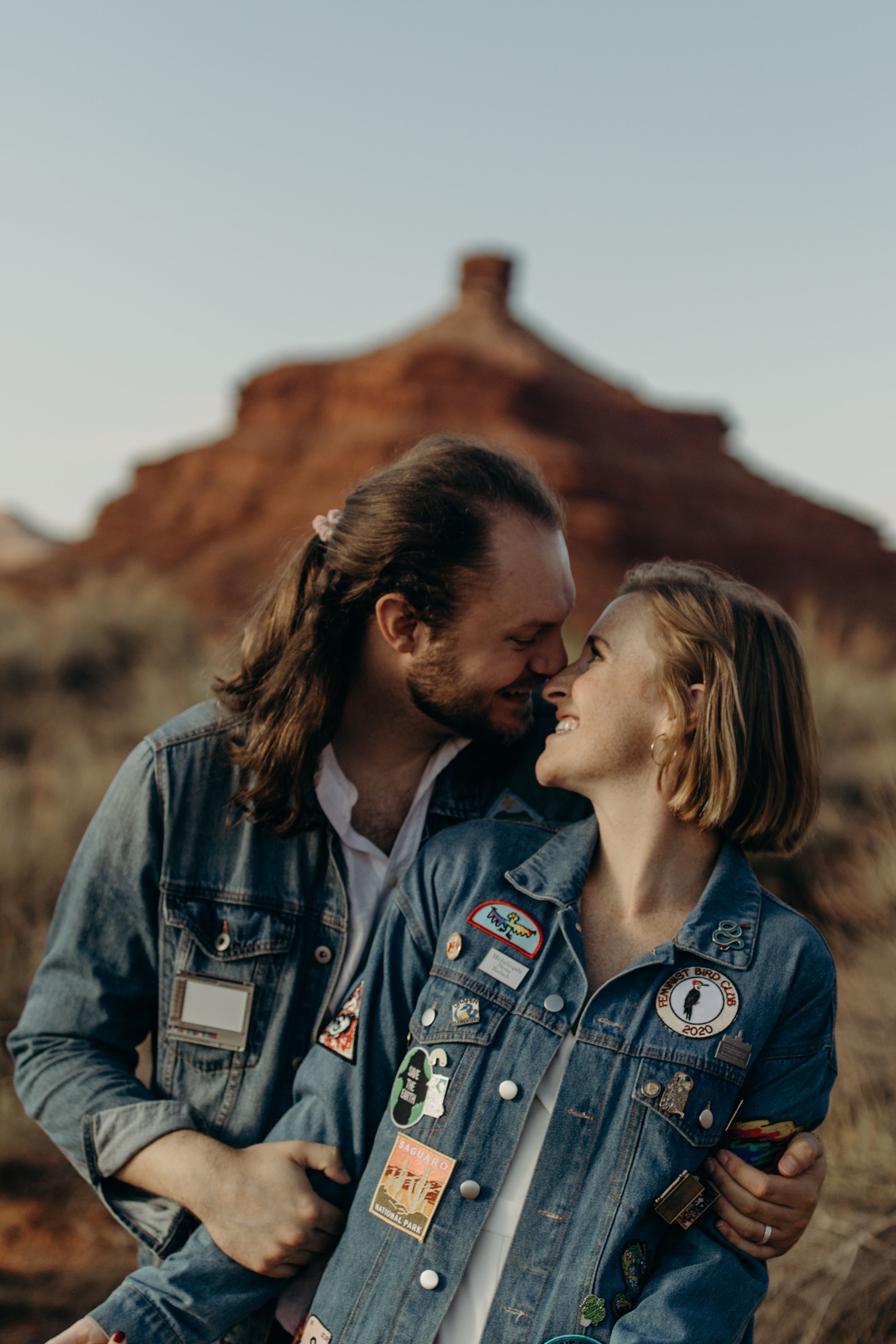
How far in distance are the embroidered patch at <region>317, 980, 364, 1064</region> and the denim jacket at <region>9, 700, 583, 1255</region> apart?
0.71 ft

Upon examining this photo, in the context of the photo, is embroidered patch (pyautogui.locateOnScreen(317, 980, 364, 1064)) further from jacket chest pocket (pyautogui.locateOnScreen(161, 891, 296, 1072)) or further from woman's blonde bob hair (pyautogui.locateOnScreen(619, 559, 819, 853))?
woman's blonde bob hair (pyautogui.locateOnScreen(619, 559, 819, 853))

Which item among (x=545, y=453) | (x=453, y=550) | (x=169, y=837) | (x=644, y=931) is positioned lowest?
(x=545, y=453)

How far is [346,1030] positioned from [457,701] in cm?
89

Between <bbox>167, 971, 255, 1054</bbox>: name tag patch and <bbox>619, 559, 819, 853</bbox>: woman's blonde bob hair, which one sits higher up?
<bbox>619, 559, 819, 853</bbox>: woman's blonde bob hair

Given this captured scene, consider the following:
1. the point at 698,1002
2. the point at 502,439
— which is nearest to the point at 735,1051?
the point at 698,1002

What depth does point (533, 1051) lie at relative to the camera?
79.7 inches

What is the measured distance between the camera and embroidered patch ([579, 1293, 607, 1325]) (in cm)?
184

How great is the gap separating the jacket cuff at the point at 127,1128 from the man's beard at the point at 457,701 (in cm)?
111

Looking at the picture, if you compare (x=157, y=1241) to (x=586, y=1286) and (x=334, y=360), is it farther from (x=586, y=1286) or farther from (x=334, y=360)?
(x=334, y=360)

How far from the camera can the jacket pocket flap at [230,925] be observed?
2422 mm

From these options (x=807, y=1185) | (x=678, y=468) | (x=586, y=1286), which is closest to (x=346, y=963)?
(x=586, y=1286)

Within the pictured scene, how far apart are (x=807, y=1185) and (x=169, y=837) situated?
1.53 meters

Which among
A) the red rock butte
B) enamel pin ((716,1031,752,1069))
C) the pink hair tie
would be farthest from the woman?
the red rock butte

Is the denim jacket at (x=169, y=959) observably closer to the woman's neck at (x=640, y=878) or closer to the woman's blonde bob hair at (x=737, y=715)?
the woman's neck at (x=640, y=878)
